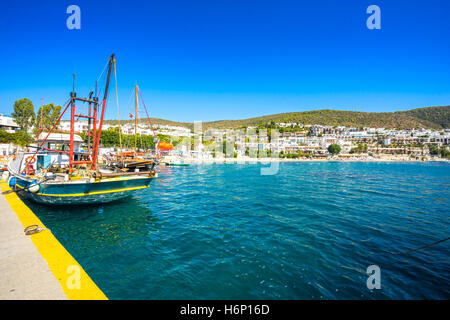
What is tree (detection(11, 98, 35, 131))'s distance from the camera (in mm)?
55428

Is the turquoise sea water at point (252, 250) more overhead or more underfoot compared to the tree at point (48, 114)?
more underfoot

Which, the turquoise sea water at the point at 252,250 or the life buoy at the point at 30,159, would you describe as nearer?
the turquoise sea water at the point at 252,250

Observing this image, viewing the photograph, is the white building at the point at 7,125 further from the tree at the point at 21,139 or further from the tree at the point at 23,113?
the tree at the point at 21,139

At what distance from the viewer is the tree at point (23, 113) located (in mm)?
55428

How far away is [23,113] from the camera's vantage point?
56344 millimetres

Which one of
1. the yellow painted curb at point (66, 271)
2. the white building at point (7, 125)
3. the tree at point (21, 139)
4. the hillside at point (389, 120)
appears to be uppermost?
the hillside at point (389, 120)

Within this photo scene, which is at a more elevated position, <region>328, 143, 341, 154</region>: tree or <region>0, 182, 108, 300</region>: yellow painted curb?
<region>328, 143, 341, 154</region>: tree

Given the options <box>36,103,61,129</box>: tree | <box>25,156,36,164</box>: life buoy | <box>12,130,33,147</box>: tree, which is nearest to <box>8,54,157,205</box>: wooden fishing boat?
<box>25,156,36,164</box>: life buoy

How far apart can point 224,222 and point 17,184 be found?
13.5 metres

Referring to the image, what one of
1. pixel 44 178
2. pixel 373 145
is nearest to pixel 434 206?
pixel 44 178

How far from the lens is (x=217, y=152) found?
10375 cm

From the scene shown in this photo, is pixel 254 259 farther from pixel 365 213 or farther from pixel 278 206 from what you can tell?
pixel 365 213

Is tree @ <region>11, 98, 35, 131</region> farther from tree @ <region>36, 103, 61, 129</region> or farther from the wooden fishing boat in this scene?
the wooden fishing boat

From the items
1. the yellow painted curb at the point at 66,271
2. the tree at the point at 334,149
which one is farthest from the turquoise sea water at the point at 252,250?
the tree at the point at 334,149
